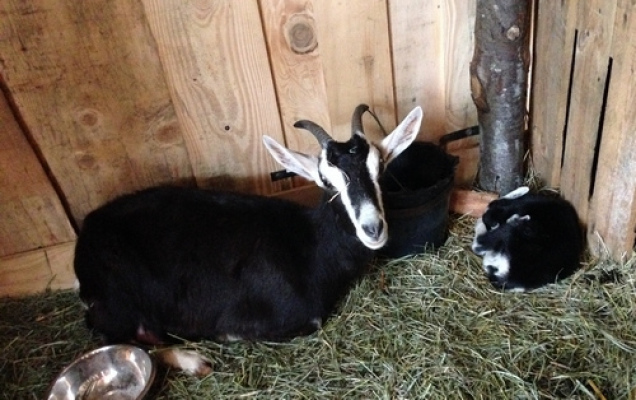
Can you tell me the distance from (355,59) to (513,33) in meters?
0.72

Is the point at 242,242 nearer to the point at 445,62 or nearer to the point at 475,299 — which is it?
the point at 475,299

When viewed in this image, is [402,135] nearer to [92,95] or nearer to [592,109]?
[592,109]

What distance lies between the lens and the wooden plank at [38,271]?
10.2 feet

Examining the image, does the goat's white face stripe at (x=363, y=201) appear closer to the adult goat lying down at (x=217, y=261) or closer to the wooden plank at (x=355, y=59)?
the adult goat lying down at (x=217, y=261)

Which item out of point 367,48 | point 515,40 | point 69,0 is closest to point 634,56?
point 515,40

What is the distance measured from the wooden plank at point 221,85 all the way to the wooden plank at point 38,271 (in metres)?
0.81

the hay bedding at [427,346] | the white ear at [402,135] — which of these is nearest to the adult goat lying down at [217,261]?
the white ear at [402,135]

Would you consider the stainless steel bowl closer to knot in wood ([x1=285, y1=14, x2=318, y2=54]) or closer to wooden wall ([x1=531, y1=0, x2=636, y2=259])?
knot in wood ([x1=285, y1=14, x2=318, y2=54])

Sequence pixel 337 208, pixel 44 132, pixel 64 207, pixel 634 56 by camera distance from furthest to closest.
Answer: pixel 64 207, pixel 44 132, pixel 337 208, pixel 634 56

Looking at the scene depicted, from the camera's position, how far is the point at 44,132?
109 inches

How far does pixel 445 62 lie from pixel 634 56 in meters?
0.90

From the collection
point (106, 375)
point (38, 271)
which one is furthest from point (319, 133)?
point (38, 271)

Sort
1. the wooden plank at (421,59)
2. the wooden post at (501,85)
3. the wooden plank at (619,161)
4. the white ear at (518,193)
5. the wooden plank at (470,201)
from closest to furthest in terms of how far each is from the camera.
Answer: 1. the wooden plank at (619,161)
2. the wooden post at (501,85)
3. the wooden plank at (421,59)
4. the white ear at (518,193)
5. the wooden plank at (470,201)

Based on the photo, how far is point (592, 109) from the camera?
270 centimetres
